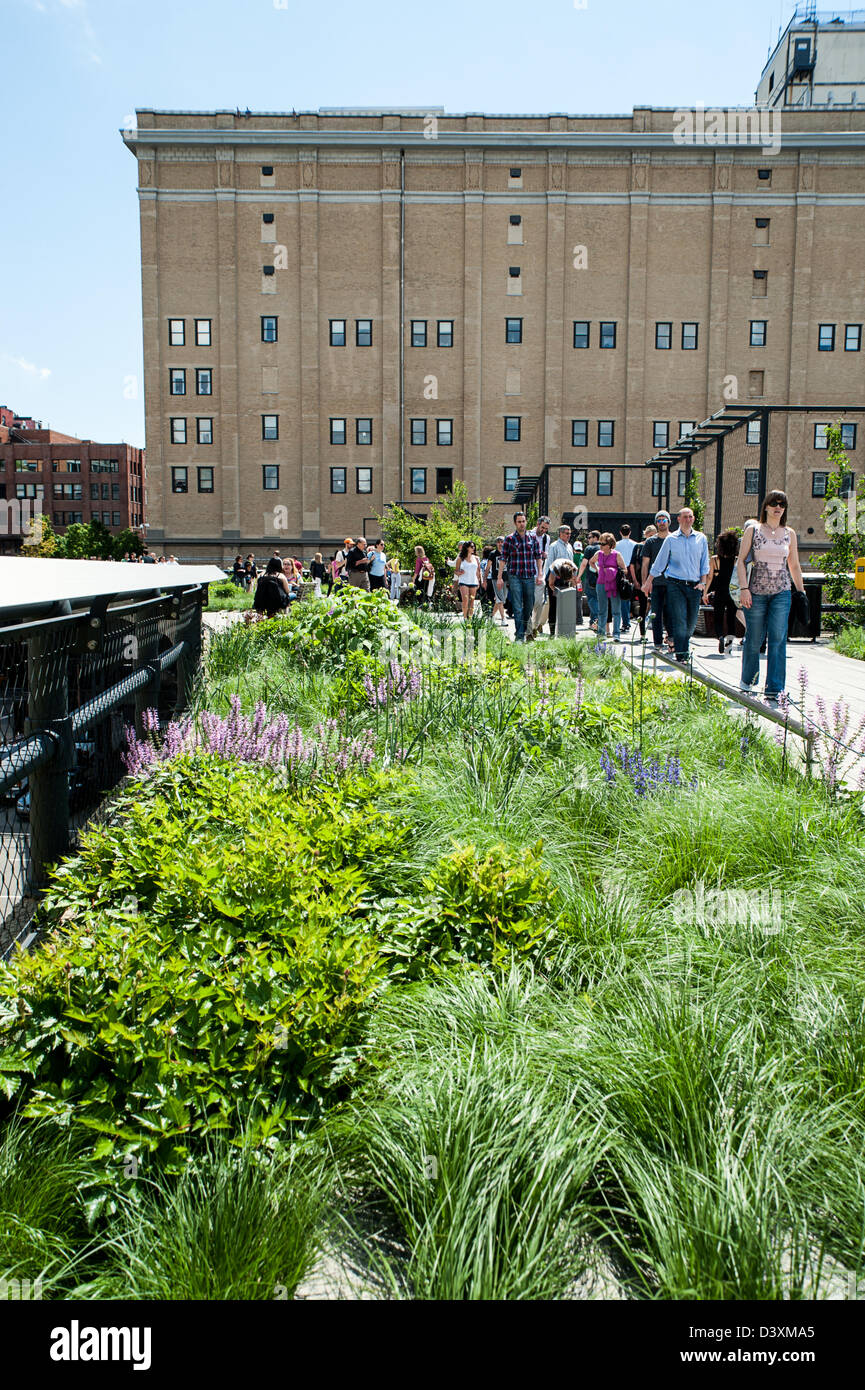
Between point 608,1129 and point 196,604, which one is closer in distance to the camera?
point 608,1129

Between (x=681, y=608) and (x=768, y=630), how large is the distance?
2529 millimetres

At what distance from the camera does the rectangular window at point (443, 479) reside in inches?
2051

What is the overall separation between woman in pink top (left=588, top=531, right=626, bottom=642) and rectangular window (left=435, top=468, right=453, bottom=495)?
35935mm

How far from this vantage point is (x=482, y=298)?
167ft

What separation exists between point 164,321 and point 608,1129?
54874 mm

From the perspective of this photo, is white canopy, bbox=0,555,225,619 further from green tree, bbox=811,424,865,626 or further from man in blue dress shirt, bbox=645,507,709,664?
green tree, bbox=811,424,865,626

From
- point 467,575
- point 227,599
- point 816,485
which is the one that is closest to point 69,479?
point 816,485

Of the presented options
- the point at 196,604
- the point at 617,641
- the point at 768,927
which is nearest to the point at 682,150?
the point at 617,641

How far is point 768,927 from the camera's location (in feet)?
10.5

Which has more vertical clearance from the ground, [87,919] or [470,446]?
[470,446]

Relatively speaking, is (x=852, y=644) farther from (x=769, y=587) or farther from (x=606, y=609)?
(x=769, y=587)
